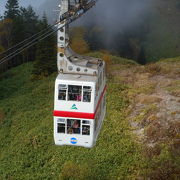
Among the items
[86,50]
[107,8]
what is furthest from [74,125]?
[107,8]

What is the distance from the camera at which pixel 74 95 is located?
16625 millimetres

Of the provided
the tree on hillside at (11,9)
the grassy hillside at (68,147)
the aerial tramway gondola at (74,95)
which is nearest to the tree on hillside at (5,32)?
the tree on hillside at (11,9)

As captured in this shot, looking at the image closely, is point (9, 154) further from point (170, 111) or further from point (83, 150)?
point (170, 111)

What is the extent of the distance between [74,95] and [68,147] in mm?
10918

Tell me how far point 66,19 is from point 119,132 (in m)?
12.4

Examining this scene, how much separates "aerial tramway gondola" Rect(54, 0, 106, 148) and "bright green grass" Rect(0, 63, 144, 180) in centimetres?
640

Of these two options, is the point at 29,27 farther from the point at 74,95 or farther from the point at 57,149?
the point at 74,95

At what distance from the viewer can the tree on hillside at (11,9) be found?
248 feet

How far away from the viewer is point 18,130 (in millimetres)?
33156

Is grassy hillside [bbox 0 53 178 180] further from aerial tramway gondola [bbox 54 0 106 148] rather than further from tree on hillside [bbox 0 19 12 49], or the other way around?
tree on hillside [bbox 0 19 12 49]

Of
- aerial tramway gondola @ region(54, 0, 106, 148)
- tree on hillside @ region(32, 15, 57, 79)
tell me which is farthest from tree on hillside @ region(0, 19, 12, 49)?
aerial tramway gondola @ region(54, 0, 106, 148)

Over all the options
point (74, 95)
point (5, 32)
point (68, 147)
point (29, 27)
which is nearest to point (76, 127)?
point (74, 95)

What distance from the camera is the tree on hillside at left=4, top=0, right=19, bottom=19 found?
75.6 m

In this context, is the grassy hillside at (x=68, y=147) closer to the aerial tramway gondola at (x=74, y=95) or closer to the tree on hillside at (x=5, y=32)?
the aerial tramway gondola at (x=74, y=95)
